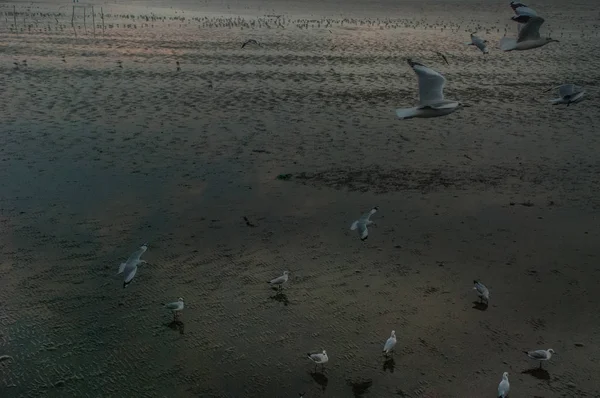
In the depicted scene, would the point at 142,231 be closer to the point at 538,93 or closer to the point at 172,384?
the point at 172,384

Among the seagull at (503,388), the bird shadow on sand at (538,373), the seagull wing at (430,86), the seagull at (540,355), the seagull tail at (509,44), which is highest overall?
the seagull tail at (509,44)

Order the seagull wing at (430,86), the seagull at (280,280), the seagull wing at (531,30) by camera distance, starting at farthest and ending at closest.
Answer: the seagull wing at (531,30)
the seagull wing at (430,86)
the seagull at (280,280)

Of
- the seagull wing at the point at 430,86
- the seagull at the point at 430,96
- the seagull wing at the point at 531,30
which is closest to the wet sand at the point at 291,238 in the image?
the seagull at the point at 430,96

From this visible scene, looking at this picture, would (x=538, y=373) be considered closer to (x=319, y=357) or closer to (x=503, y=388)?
(x=503, y=388)

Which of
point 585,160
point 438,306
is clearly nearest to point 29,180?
point 438,306

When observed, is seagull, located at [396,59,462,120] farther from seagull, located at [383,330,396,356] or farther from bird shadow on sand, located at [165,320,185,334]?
bird shadow on sand, located at [165,320,185,334]

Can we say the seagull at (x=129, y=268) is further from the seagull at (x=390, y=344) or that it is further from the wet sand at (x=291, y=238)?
the seagull at (x=390, y=344)
